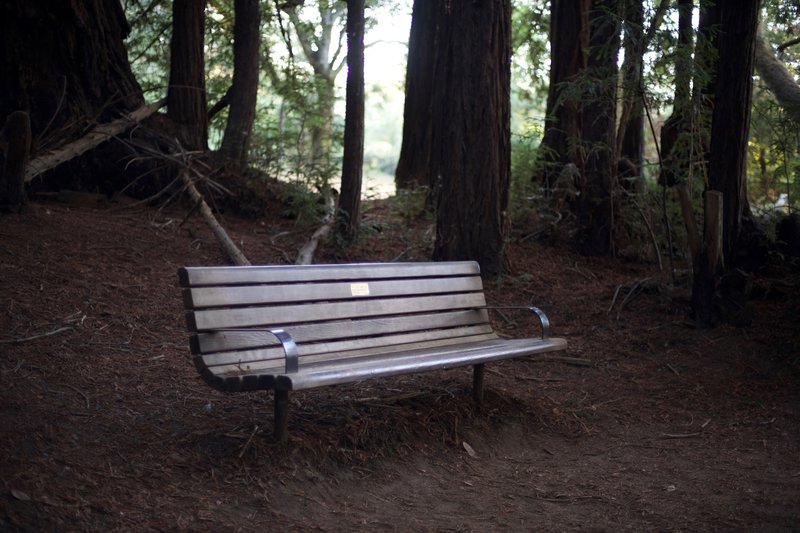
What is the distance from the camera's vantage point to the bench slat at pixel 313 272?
171 inches

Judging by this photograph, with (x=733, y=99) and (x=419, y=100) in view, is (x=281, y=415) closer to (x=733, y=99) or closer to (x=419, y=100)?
(x=733, y=99)

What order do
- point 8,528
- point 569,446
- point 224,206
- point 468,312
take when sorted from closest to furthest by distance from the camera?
point 8,528, point 569,446, point 468,312, point 224,206

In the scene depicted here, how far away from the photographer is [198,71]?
11.0 metres

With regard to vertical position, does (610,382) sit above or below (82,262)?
below

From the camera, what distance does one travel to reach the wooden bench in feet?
13.9

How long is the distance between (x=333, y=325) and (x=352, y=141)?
5058 millimetres

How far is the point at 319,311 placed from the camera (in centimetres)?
492

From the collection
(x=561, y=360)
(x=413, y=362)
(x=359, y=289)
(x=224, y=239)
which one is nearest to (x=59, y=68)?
(x=224, y=239)

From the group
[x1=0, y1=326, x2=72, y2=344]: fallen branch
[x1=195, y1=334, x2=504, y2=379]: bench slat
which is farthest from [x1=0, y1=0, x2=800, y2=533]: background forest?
[x1=195, y1=334, x2=504, y2=379]: bench slat

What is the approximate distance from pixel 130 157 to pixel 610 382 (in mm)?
6361

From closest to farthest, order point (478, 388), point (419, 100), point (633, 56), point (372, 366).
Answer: point (372, 366), point (478, 388), point (633, 56), point (419, 100)

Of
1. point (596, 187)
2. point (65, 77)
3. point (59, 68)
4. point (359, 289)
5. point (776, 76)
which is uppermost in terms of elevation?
point (776, 76)

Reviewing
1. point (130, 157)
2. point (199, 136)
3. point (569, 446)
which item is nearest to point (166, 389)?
point (569, 446)

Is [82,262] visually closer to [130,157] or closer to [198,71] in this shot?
[130,157]
